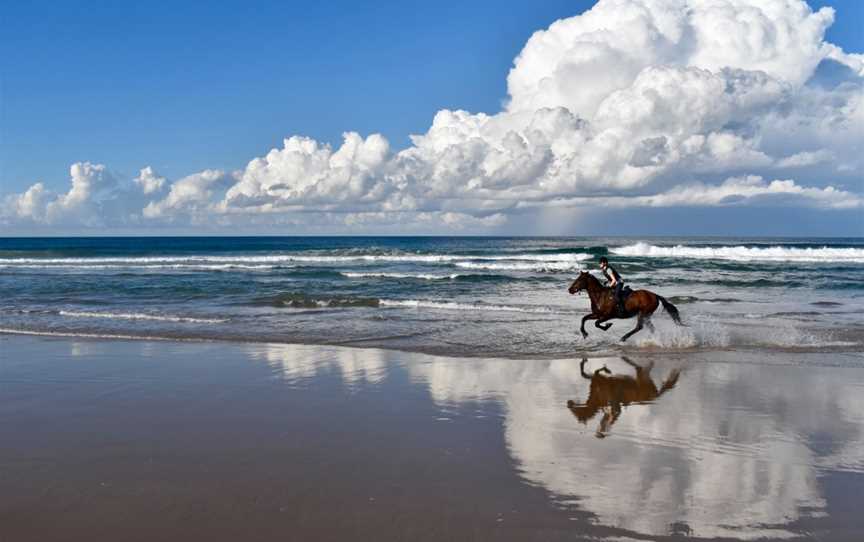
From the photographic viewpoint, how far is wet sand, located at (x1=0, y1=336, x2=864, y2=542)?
15.7ft

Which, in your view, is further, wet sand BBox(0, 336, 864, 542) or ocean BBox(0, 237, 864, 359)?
ocean BBox(0, 237, 864, 359)

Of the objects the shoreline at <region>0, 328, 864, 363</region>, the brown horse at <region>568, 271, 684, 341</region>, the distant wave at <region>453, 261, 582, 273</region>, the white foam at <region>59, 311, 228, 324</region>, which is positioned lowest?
the shoreline at <region>0, 328, 864, 363</region>

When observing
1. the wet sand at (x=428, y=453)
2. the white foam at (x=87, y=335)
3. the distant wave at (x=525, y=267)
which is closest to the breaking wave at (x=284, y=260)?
the distant wave at (x=525, y=267)

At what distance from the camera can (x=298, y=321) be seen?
56.4 ft

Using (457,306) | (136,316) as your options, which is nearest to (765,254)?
(457,306)

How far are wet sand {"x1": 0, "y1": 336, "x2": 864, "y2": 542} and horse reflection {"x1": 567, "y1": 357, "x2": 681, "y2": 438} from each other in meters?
0.05

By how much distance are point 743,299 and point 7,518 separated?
22.3 meters

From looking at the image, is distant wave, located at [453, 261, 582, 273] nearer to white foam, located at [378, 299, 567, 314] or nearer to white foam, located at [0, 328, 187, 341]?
white foam, located at [378, 299, 567, 314]

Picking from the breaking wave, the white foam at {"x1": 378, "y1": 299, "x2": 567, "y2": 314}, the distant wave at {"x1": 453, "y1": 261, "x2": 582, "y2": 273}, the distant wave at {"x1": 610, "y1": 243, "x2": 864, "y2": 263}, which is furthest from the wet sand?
the distant wave at {"x1": 610, "y1": 243, "x2": 864, "y2": 263}

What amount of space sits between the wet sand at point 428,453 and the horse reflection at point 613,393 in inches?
1.8

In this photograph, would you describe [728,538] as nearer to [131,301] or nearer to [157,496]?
[157,496]

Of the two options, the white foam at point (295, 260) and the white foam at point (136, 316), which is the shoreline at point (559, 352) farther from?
the white foam at point (295, 260)

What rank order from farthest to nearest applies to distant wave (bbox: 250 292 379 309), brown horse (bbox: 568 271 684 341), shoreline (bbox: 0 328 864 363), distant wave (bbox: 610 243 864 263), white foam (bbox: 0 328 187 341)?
1. distant wave (bbox: 610 243 864 263)
2. distant wave (bbox: 250 292 379 309)
3. white foam (bbox: 0 328 187 341)
4. brown horse (bbox: 568 271 684 341)
5. shoreline (bbox: 0 328 864 363)

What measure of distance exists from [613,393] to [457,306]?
38.0ft
